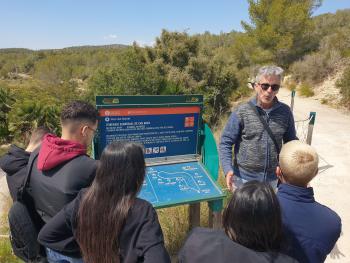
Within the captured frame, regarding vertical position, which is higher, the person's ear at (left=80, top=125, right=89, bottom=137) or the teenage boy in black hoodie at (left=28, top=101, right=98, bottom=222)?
the person's ear at (left=80, top=125, right=89, bottom=137)

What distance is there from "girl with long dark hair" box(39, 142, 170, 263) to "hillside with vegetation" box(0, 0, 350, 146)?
933 centimetres

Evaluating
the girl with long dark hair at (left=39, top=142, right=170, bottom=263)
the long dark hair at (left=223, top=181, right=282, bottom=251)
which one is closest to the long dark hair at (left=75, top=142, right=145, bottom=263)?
the girl with long dark hair at (left=39, top=142, right=170, bottom=263)

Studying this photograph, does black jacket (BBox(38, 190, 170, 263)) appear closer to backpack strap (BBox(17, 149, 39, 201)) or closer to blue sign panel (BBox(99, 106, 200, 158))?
backpack strap (BBox(17, 149, 39, 201))

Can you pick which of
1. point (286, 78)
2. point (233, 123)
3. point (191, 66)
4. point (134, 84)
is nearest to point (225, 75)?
point (191, 66)

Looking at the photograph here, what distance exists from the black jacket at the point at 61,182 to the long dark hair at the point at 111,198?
8.9 inches

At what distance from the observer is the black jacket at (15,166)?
1979 mm

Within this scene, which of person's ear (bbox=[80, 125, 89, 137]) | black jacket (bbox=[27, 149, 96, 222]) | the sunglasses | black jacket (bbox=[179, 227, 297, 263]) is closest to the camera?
black jacket (bbox=[179, 227, 297, 263])

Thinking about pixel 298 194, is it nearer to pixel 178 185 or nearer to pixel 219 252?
pixel 219 252

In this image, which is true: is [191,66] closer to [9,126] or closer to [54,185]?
[9,126]

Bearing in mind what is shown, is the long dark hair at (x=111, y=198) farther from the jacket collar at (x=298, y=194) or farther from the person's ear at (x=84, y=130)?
the jacket collar at (x=298, y=194)

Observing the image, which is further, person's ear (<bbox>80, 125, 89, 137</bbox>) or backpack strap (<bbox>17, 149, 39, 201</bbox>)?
person's ear (<bbox>80, 125, 89, 137</bbox>)

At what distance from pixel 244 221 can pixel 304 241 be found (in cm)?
47

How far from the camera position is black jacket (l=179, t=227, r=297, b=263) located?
1242mm

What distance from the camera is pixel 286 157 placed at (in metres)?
1.67
